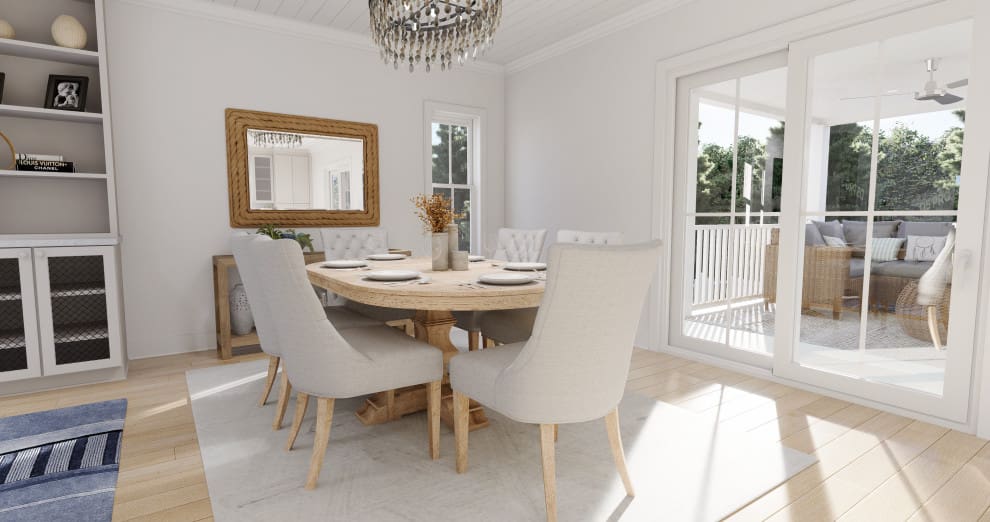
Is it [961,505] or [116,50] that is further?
[116,50]

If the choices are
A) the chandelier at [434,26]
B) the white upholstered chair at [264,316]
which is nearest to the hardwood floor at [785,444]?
the white upholstered chair at [264,316]

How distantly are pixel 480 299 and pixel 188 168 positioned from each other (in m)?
3.05

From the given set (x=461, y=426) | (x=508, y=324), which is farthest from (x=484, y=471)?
(x=508, y=324)

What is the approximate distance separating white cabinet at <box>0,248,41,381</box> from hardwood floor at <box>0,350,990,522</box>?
18cm

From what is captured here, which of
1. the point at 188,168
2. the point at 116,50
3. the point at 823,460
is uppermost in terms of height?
the point at 116,50

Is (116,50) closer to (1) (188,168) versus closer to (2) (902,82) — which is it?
(1) (188,168)

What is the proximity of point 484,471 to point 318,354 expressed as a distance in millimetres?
800

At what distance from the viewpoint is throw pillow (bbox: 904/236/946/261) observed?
2.53 meters

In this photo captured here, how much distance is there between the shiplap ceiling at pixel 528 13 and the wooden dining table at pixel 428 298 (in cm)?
206

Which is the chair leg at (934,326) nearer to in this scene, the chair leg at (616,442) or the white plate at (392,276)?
the chair leg at (616,442)

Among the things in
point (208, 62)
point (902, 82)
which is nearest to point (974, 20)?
point (902, 82)

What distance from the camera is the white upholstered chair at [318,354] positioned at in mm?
1813

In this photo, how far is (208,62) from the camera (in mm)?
3775

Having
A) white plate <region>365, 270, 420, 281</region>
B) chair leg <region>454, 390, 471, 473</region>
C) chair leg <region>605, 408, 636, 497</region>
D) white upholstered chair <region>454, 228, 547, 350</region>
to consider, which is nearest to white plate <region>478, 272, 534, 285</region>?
white plate <region>365, 270, 420, 281</region>
